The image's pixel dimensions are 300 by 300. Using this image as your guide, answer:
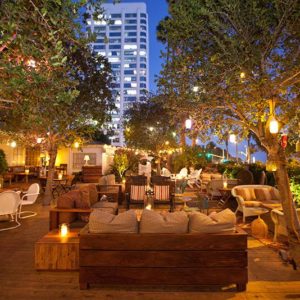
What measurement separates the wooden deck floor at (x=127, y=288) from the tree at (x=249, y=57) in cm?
57

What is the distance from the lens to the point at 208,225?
156 inches

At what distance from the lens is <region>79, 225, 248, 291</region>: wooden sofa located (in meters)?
3.85

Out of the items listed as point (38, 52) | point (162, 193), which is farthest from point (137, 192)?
point (38, 52)

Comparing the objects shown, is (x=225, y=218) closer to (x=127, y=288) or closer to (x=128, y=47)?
(x=127, y=288)

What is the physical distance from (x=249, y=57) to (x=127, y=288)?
12.9 ft

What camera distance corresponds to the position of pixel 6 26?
3.41 metres

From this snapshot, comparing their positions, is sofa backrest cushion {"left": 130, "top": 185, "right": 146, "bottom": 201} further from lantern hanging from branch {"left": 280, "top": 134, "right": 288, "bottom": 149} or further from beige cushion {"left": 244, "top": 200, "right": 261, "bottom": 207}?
lantern hanging from branch {"left": 280, "top": 134, "right": 288, "bottom": 149}

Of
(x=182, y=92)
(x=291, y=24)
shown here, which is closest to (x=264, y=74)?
(x=291, y=24)

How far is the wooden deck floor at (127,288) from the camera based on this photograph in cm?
378

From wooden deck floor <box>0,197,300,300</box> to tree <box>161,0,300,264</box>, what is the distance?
57cm

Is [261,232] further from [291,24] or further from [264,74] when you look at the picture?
[291,24]

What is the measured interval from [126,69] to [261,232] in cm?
11441

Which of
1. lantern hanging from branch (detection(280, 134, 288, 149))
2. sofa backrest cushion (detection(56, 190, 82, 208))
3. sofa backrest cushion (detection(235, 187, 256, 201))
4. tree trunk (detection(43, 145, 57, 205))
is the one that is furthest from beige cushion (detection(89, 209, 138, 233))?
tree trunk (detection(43, 145, 57, 205))

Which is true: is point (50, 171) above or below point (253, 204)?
above
